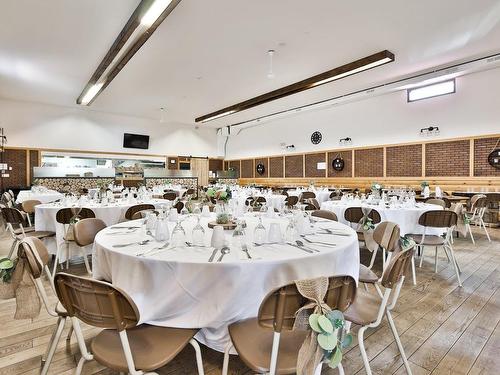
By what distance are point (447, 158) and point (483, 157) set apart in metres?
0.84

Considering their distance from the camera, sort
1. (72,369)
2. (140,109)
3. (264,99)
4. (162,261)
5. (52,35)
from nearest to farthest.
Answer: (162,261) < (72,369) < (52,35) < (264,99) < (140,109)

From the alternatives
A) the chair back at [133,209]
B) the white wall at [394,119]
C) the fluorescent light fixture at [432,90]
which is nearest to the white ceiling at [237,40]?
the fluorescent light fixture at [432,90]

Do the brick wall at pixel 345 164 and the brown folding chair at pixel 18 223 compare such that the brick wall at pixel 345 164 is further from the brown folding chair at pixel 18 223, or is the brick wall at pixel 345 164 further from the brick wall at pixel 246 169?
the brown folding chair at pixel 18 223

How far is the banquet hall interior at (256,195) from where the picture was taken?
1659 mm

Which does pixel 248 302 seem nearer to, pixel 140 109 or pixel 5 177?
pixel 140 109

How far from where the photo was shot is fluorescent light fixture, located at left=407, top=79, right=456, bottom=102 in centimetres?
821

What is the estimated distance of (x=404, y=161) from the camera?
943 centimetres

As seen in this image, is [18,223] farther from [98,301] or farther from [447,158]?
[447,158]

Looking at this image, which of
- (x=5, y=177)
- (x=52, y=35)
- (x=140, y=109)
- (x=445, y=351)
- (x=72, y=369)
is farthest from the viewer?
(x=140, y=109)

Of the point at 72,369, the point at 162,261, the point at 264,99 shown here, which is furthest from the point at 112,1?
the point at 264,99

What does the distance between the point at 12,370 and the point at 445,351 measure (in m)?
3.26

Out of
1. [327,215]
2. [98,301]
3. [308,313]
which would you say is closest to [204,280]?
[98,301]

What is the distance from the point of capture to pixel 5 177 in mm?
10641

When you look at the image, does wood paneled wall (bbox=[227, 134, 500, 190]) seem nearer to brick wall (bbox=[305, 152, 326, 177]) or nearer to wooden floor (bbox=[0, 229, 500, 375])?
brick wall (bbox=[305, 152, 326, 177])
